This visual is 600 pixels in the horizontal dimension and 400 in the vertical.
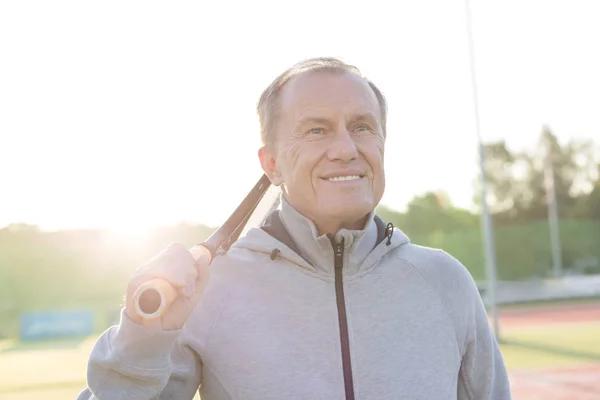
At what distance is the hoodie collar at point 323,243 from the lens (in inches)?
82.0

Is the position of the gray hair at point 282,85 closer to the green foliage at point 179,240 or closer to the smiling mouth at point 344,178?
the smiling mouth at point 344,178

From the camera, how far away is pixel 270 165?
2230 millimetres

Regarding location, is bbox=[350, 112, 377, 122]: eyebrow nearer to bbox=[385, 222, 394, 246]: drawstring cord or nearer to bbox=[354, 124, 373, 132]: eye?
bbox=[354, 124, 373, 132]: eye

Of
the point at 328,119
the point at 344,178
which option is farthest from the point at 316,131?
the point at 344,178

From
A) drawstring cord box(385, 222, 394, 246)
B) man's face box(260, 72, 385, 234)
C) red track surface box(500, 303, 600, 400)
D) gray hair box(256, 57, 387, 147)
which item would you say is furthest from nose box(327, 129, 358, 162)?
red track surface box(500, 303, 600, 400)

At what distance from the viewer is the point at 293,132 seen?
6.86 ft

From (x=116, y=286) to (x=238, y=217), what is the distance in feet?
73.1

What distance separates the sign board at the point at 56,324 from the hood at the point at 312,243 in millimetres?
21906

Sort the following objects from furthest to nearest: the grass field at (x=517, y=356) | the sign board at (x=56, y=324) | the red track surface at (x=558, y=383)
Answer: the sign board at (x=56, y=324), the grass field at (x=517, y=356), the red track surface at (x=558, y=383)

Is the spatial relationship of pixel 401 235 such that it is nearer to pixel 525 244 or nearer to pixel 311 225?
pixel 311 225

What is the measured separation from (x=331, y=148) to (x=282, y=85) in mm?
263

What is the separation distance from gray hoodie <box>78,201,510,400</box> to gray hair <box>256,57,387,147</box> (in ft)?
0.76

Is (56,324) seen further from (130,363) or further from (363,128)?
(130,363)

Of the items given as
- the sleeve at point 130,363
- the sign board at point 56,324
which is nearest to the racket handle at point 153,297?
the sleeve at point 130,363
